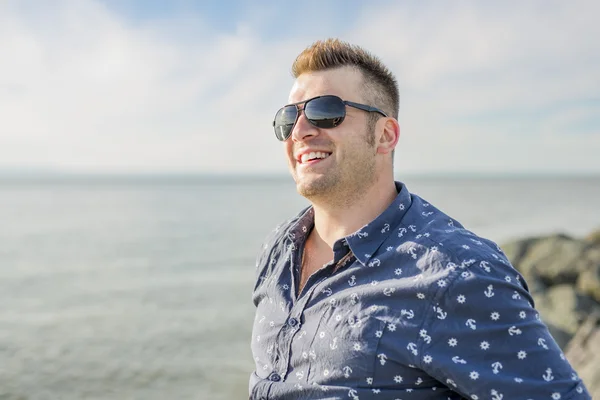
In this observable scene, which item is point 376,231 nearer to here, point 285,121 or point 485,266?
point 485,266

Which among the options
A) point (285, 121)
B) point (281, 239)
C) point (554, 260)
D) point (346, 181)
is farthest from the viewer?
point (554, 260)

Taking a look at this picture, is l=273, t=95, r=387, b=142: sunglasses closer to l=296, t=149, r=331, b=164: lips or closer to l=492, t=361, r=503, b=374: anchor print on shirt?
l=296, t=149, r=331, b=164: lips

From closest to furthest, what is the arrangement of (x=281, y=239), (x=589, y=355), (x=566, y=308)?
(x=281, y=239) → (x=589, y=355) → (x=566, y=308)

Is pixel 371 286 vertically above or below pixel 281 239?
below

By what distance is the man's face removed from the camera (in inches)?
134

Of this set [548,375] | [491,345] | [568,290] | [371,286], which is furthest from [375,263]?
[568,290]

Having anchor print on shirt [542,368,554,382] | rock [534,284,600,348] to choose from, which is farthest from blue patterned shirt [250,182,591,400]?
rock [534,284,600,348]

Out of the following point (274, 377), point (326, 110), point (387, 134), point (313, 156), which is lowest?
point (274, 377)

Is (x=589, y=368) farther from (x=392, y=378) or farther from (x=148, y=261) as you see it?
(x=148, y=261)

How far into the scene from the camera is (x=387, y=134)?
3605mm

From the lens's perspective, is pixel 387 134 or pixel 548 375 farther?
pixel 387 134

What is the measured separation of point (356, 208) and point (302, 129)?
1.93ft

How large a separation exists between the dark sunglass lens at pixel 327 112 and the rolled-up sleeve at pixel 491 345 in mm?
1244

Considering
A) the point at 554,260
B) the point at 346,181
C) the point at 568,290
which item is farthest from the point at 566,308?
the point at 346,181
